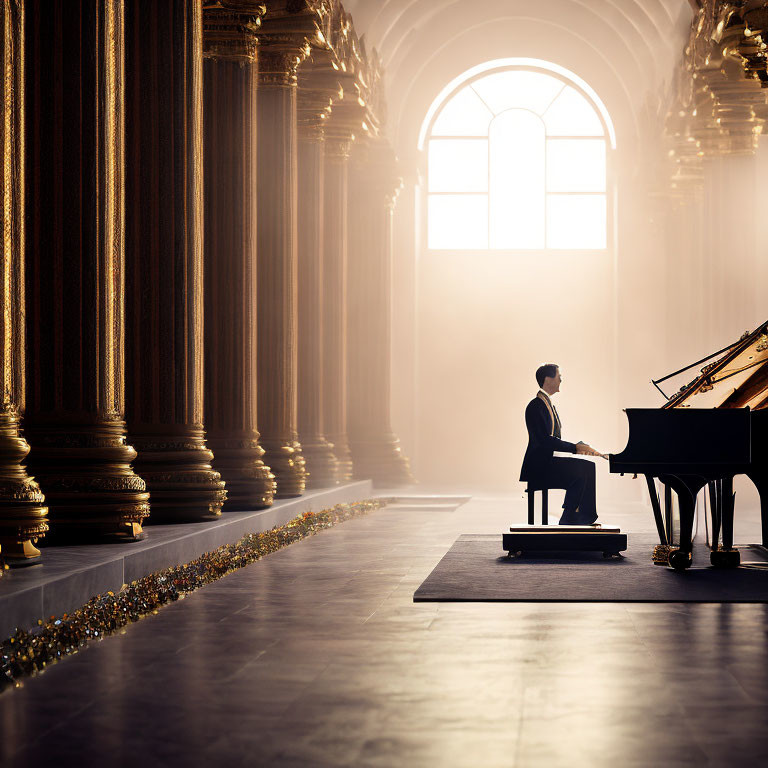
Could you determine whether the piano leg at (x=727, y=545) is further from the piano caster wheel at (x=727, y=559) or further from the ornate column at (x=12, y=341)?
the ornate column at (x=12, y=341)

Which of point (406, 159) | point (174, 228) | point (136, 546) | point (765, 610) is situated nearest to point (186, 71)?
point (174, 228)

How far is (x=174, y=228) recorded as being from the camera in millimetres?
8961

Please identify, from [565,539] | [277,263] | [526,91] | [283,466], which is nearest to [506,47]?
[526,91]

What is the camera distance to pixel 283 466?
41.0ft

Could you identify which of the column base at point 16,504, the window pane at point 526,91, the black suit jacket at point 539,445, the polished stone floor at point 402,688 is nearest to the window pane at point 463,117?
the window pane at point 526,91

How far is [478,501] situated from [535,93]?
32.1 ft

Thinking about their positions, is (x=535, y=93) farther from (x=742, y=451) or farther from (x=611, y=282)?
(x=742, y=451)

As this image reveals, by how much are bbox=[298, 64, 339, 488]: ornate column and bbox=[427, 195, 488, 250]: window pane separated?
28.1ft

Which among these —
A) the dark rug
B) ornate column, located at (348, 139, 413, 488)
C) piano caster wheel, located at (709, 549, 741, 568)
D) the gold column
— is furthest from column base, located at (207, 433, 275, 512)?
ornate column, located at (348, 139, 413, 488)

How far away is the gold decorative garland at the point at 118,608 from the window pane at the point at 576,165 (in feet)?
49.5

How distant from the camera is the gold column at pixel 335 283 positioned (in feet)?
56.4

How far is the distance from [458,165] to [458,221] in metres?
1.07

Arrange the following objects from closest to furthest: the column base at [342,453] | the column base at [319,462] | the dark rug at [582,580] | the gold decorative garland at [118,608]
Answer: the gold decorative garland at [118,608]
the dark rug at [582,580]
the column base at [319,462]
the column base at [342,453]

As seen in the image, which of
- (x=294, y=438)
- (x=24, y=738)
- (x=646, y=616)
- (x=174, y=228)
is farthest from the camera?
(x=294, y=438)
